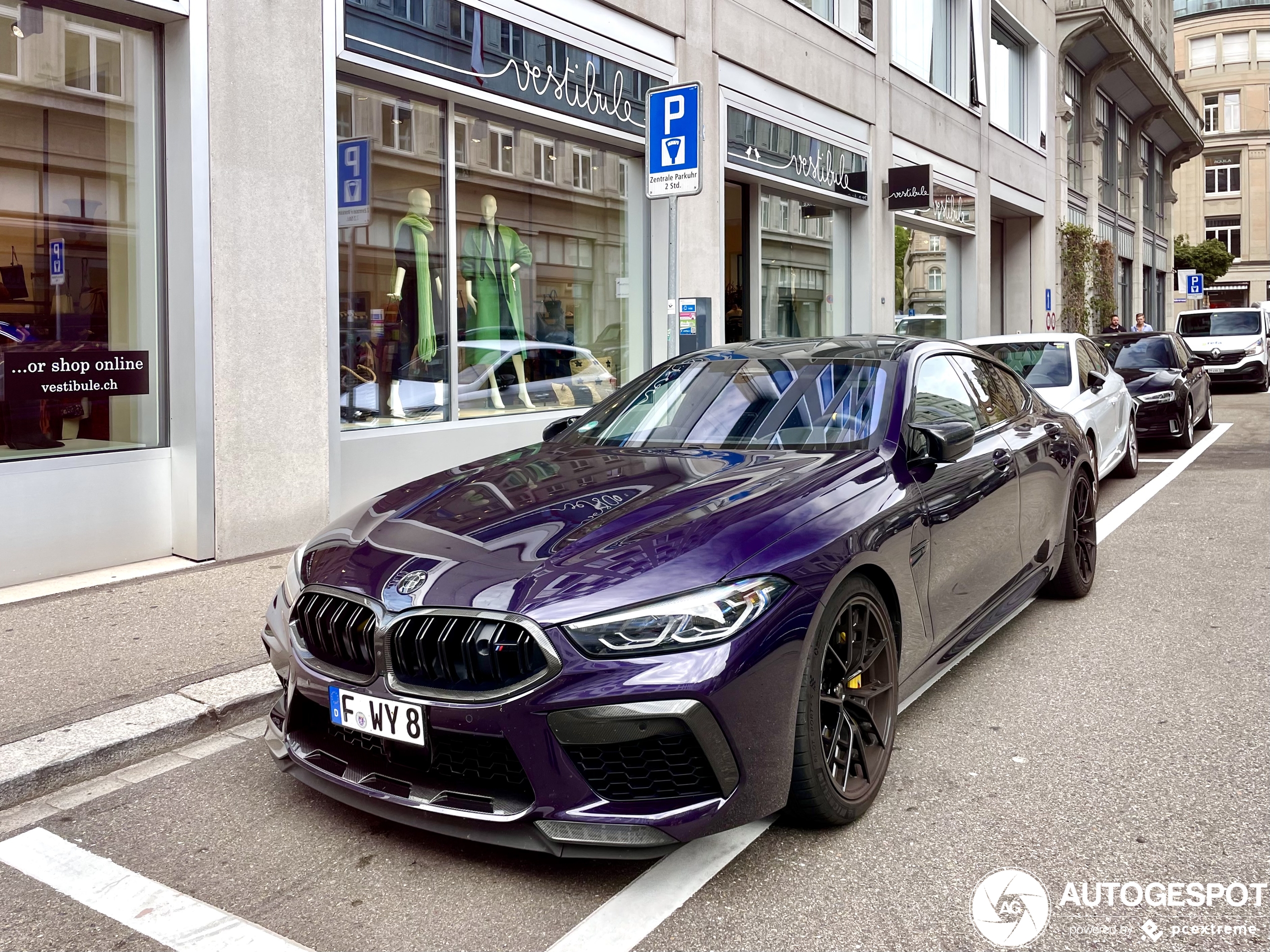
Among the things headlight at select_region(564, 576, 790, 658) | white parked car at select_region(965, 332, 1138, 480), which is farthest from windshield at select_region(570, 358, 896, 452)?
white parked car at select_region(965, 332, 1138, 480)

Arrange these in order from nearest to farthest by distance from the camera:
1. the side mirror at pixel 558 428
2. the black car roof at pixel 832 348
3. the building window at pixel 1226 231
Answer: the black car roof at pixel 832 348
the side mirror at pixel 558 428
the building window at pixel 1226 231

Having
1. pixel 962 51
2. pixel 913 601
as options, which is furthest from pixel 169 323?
pixel 962 51

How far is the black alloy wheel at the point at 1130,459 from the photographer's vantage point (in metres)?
10.9

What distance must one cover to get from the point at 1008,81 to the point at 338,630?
2494 centimetres

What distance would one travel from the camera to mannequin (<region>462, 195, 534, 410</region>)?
9781mm

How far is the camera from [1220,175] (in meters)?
Result: 79.4

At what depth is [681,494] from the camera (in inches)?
142

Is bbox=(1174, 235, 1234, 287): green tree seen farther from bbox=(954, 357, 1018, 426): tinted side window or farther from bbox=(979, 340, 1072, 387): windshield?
bbox=(954, 357, 1018, 426): tinted side window

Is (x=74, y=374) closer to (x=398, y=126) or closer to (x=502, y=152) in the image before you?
(x=398, y=126)

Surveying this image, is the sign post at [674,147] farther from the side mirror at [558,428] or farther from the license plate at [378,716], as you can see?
the license plate at [378,716]

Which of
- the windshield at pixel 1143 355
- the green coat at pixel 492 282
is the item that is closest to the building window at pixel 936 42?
the windshield at pixel 1143 355

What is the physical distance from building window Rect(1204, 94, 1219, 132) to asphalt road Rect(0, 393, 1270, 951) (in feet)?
272

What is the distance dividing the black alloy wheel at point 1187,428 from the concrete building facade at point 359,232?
4.97 metres

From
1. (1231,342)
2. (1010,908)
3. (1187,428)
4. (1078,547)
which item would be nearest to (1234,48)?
(1231,342)
